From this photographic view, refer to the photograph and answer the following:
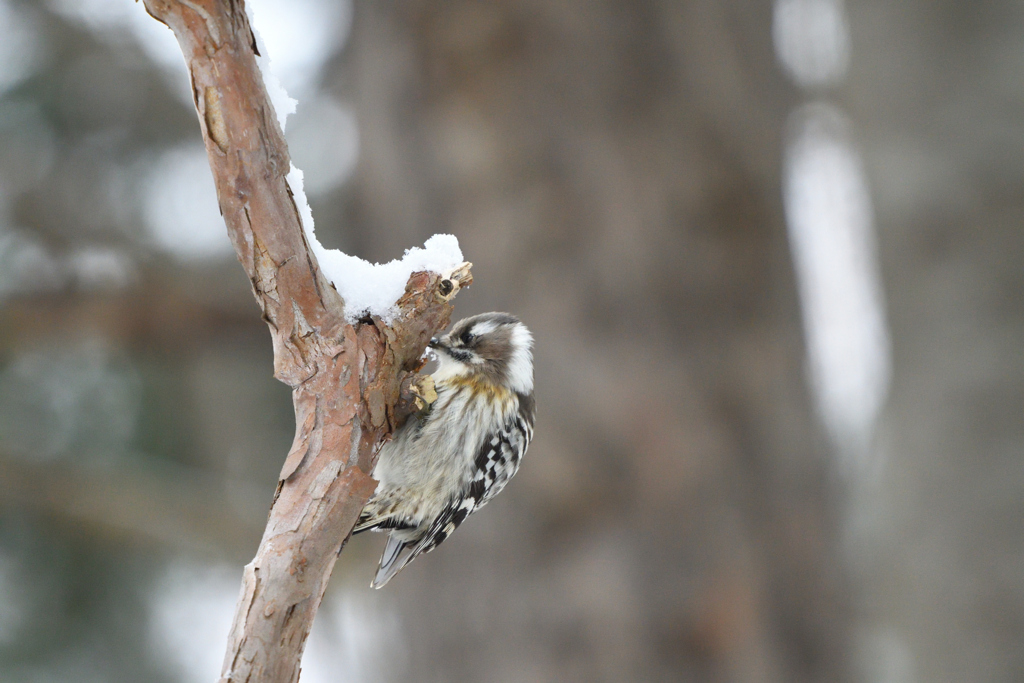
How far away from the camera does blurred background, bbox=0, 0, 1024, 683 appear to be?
349 centimetres

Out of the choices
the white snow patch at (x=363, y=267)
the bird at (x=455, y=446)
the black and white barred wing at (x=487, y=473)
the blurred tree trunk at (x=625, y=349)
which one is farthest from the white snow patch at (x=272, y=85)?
the blurred tree trunk at (x=625, y=349)

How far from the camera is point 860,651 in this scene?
391 centimetres

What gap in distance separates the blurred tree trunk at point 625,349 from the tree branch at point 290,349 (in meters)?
2.35

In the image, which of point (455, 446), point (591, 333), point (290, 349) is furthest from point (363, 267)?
point (591, 333)

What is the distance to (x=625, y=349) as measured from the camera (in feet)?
11.8

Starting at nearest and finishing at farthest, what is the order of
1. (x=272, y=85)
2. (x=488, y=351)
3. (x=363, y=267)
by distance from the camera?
(x=272, y=85) → (x=363, y=267) → (x=488, y=351)

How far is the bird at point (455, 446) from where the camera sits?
2.21 m

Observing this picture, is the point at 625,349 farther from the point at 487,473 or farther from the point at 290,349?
the point at 290,349

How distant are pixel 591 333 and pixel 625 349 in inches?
6.9

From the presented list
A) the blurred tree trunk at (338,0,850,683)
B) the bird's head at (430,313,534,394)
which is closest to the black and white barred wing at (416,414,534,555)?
the bird's head at (430,313,534,394)

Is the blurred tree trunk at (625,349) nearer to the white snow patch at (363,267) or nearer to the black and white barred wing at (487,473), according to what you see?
the black and white barred wing at (487,473)

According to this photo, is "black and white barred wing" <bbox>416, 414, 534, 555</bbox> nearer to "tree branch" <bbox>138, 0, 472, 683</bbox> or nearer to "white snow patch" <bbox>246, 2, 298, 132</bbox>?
"tree branch" <bbox>138, 0, 472, 683</bbox>

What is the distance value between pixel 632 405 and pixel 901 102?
2.64m

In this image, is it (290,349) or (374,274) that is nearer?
(290,349)
